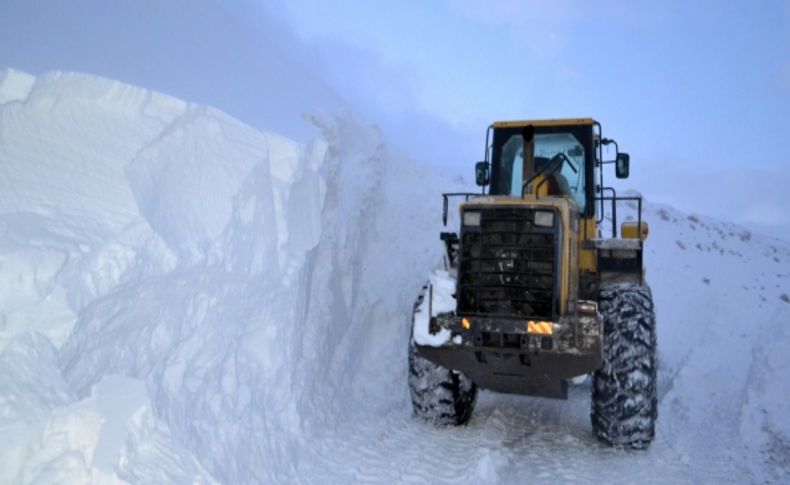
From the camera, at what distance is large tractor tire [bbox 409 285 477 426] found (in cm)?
678

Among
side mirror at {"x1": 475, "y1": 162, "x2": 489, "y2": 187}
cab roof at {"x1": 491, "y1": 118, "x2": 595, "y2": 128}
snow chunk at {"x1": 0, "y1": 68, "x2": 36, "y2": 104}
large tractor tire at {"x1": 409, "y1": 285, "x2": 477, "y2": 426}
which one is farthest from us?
side mirror at {"x1": 475, "y1": 162, "x2": 489, "y2": 187}

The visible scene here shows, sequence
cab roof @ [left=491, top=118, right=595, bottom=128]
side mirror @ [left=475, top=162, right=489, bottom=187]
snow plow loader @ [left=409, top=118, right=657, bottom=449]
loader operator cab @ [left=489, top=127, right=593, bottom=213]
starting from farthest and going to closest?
1. side mirror @ [left=475, top=162, right=489, bottom=187]
2. cab roof @ [left=491, top=118, right=595, bottom=128]
3. loader operator cab @ [left=489, top=127, right=593, bottom=213]
4. snow plow loader @ [left=409, top=118, right=657, bottom=449]

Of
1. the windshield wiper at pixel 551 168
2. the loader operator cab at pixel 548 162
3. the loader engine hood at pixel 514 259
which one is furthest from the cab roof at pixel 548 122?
the loader engine hood at pixel 514 259

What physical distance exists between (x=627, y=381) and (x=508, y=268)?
5.11 ft

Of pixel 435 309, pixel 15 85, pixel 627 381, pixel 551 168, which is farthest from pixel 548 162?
pixel 15 85

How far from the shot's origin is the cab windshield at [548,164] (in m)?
7.16

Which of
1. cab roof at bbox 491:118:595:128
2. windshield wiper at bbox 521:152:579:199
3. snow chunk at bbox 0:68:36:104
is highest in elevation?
cab roof at bbox 491:118:595:128

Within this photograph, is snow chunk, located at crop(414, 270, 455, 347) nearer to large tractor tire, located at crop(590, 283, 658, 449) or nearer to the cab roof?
large tractor tire, located at crop(590, 283, 658, 449)

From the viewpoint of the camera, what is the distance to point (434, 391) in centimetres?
680

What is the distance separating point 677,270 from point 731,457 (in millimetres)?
12905

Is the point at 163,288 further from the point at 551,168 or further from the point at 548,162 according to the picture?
the point at 548,162

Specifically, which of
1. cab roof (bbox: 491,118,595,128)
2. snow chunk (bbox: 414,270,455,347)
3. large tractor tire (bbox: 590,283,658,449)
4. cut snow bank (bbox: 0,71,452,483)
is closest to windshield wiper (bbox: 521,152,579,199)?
cab roof (bbox: 491,118,595,128)

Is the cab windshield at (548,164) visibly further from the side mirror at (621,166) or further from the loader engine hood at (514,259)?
the loader engine hood at (514,259)

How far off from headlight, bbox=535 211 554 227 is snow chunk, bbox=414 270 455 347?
1.07 metres
